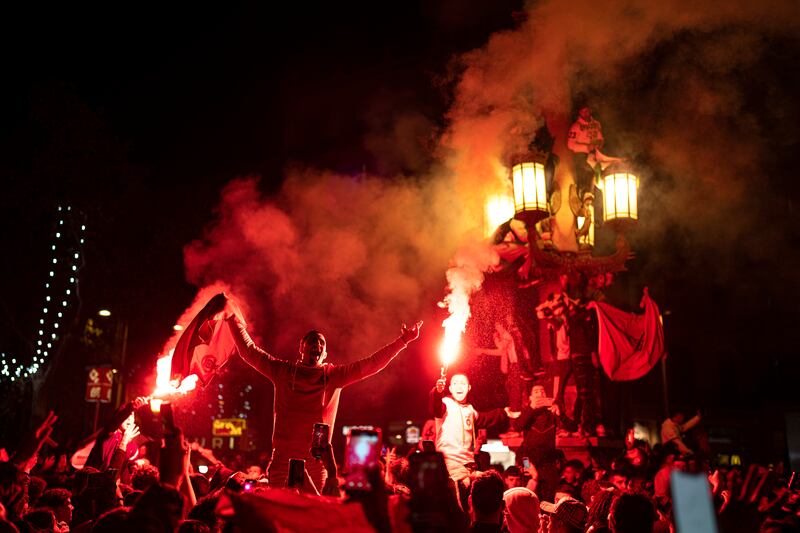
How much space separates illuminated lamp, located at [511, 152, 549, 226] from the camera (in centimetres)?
905

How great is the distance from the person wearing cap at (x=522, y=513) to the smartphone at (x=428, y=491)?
2208mm

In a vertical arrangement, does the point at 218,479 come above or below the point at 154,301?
below

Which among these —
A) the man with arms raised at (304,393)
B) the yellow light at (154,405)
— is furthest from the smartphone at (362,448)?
the man with arms raised at (304,393)

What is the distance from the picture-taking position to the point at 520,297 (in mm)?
11086

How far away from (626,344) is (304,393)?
21.2ft

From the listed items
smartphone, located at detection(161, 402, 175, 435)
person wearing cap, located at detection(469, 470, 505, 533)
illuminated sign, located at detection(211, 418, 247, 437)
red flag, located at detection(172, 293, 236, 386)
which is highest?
red flag, located at detection(172, 293, 236, 386)

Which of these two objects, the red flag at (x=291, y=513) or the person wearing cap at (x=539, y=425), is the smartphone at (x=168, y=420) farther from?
the person wearing cap at (x=539, y=425)

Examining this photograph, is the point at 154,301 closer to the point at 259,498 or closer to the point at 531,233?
the point at 531,233

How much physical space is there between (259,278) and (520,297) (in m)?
5.07

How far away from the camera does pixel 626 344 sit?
32.4ft

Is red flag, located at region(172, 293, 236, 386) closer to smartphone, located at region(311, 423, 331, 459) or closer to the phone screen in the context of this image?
smartphone, located at region(311, 423, 331, 459)

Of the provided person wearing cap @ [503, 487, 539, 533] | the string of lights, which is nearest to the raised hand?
person wearing cap @ [503, 487, 539, 533]

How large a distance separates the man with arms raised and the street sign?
13.5 m

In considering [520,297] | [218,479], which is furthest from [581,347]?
[218,479]
